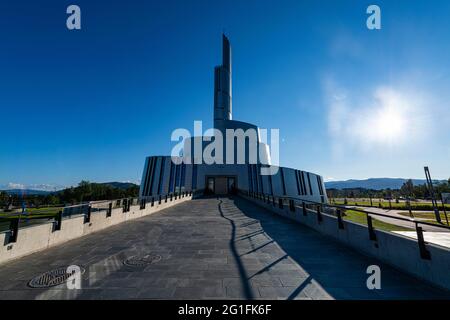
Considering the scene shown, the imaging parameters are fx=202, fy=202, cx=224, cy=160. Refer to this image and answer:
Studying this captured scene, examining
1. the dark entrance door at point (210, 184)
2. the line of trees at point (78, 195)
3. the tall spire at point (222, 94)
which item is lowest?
the line of trees at point (78, 195)

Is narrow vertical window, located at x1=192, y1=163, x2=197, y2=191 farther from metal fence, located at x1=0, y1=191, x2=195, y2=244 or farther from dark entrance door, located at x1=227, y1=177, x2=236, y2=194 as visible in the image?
metal fence, located at x1=0, y1=191, x2=195, y2=244

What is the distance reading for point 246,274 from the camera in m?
4.50

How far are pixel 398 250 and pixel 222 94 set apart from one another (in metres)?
69.4

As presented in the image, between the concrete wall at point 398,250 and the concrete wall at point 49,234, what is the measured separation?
9738 mm

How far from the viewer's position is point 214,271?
4641mm

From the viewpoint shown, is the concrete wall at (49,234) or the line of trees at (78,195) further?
the line of trees at (78,195)

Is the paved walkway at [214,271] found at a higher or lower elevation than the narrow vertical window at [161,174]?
lower

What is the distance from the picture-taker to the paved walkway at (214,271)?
3.69m

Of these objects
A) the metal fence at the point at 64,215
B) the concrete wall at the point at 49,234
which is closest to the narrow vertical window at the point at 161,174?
the metal fence at the point at 64,215

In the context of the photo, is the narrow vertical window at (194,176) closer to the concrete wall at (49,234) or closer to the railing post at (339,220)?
the concrete wall at (49,234)

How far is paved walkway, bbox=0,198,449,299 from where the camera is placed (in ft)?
12.1
